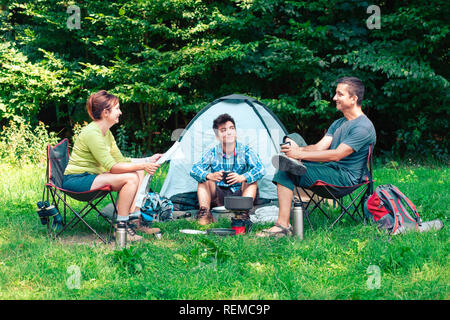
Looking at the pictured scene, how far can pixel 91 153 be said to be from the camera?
3.43 m

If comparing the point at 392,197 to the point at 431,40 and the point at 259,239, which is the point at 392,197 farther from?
the point at 431,40

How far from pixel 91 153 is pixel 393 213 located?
2.26 m

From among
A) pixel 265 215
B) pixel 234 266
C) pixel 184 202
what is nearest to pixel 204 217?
pixel 265 215

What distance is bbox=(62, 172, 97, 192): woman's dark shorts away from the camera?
321 cm

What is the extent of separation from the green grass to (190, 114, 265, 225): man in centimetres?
75

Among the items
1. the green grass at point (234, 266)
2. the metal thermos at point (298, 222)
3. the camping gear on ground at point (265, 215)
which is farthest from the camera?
the camping gear on ground at point (265, 215)

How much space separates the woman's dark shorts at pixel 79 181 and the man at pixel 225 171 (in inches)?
44.0

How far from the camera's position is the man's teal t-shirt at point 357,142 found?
336 centimetres

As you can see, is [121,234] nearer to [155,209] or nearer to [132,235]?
[132,235]

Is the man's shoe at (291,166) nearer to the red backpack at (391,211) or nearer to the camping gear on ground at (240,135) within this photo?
the red backpack at (391,211)

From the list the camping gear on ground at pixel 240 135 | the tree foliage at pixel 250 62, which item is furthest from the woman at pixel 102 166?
the tree foliage at pixel 250 62

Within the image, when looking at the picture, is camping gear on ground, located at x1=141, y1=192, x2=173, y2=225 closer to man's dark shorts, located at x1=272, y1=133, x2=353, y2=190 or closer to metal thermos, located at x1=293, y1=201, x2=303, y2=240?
man's dark shorts, located at x1=272, y1=133, x2=353, y2=190
